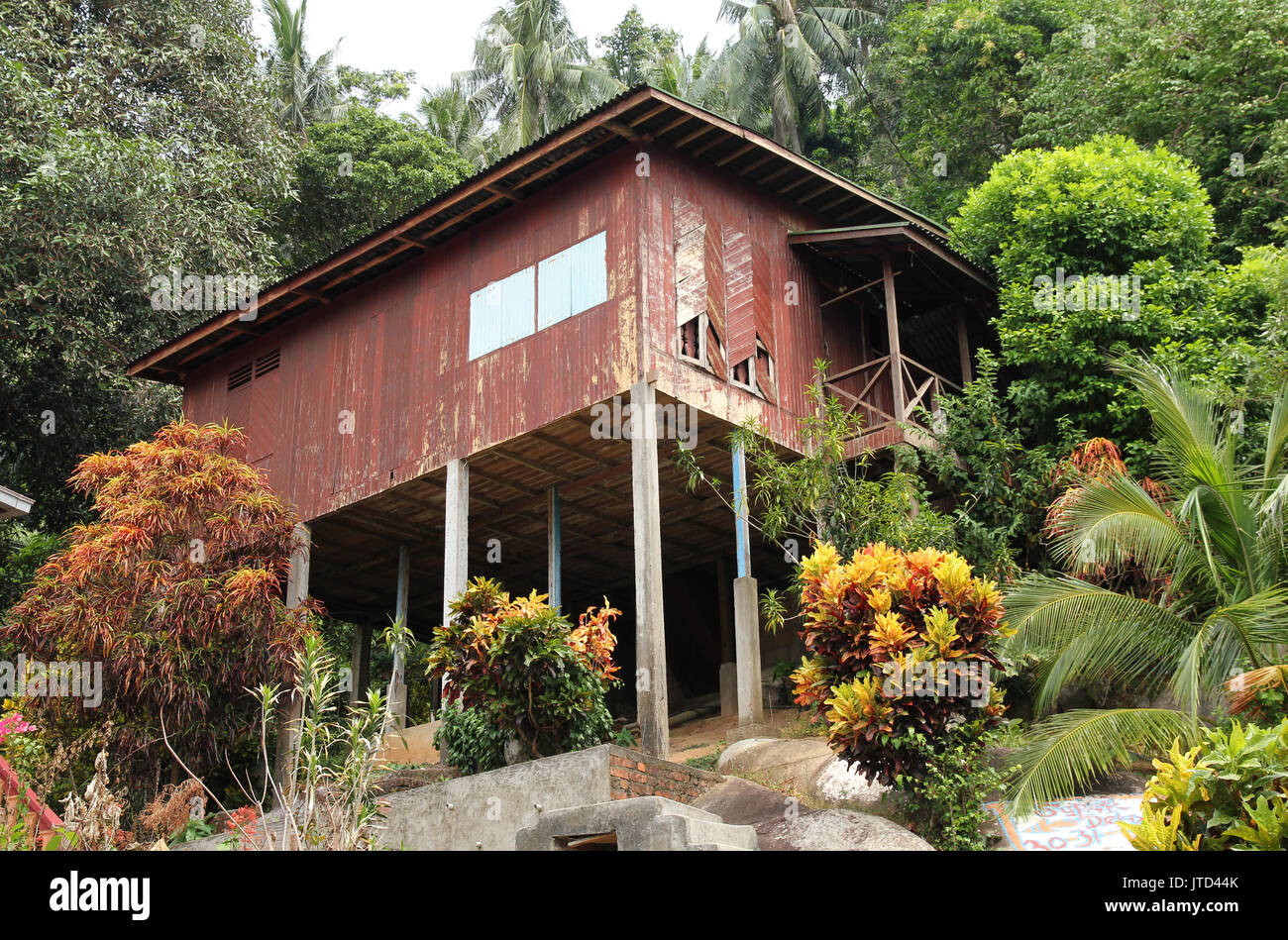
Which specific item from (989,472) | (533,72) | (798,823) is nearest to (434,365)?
(989,472)

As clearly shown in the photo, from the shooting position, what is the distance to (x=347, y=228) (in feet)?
Answer: 105

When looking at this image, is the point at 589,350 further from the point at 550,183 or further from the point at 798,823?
the point at 798,823

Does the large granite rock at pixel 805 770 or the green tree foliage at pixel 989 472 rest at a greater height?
the green tree foliage at pixel 989 472

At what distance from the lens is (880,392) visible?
18.7 m

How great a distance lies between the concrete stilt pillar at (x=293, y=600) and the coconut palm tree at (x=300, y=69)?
22.5m

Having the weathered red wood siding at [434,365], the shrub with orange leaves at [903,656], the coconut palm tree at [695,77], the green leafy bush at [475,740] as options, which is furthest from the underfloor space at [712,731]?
the coconut palm tree at [695,77]

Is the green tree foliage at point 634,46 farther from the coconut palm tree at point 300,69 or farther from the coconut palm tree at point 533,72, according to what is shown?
the coconut palm tree at point 300,69

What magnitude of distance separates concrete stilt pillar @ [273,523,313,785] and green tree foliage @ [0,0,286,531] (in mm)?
6626

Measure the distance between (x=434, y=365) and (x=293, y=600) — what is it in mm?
3980

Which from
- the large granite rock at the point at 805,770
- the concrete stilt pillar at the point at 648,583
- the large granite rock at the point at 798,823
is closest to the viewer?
the large granite rock at the point at 798,823

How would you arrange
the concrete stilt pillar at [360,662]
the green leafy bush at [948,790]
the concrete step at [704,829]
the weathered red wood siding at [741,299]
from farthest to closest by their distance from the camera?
1. the concrete stilt pillar at [360,662]
2. the weathered red wood siding at [741,299]
3. the green leafy bush at [948,790]
4. the concrete step at [704,829]

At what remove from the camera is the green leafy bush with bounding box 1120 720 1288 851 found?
6945 millimetres

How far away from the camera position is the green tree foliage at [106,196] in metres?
20.8
